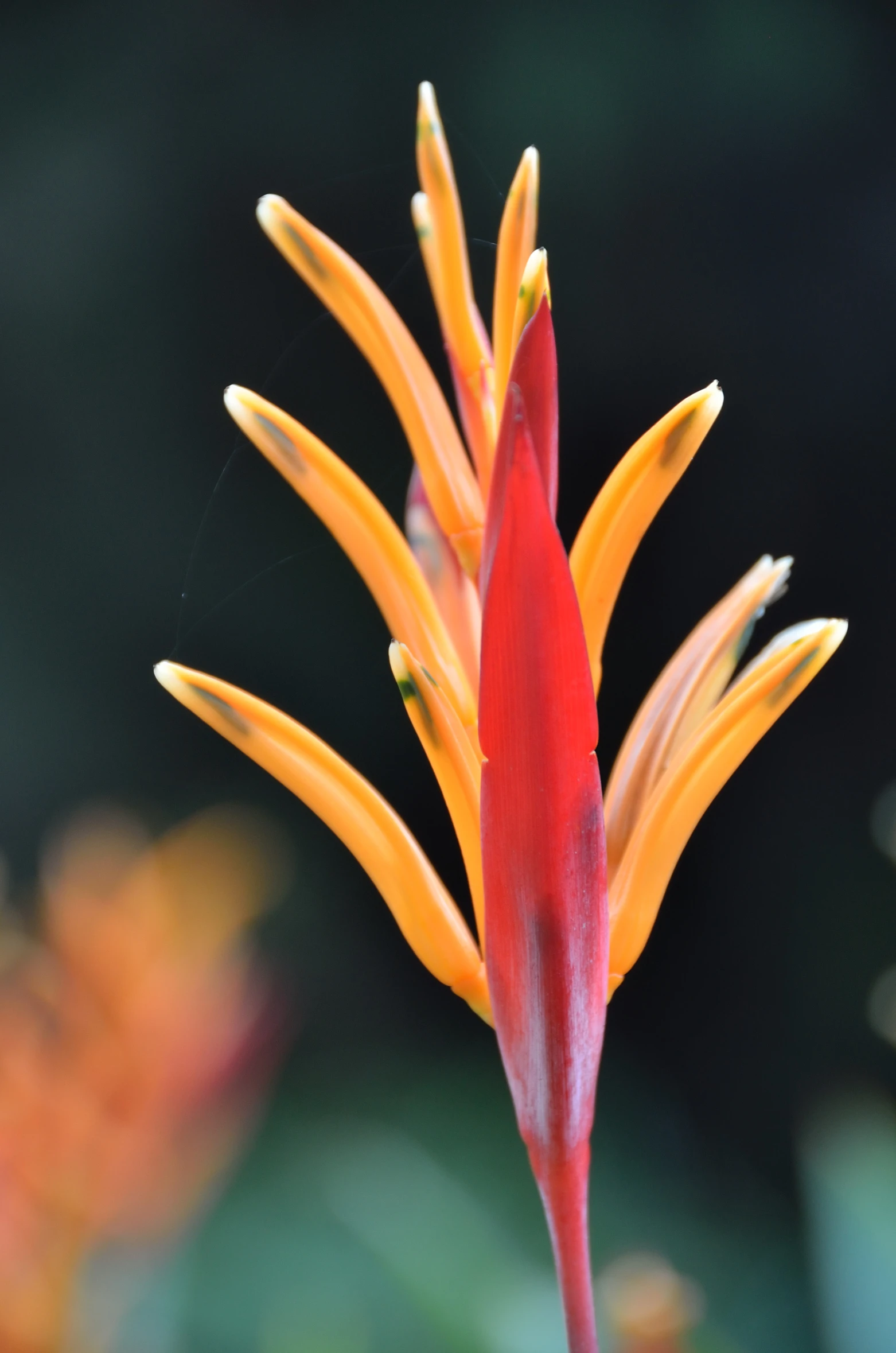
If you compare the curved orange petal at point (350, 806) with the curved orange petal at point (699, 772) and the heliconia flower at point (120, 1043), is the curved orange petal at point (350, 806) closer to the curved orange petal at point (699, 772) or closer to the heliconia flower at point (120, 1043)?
the curved orange petal at point (699, 772)

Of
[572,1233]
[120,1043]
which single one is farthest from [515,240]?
[120,1043]

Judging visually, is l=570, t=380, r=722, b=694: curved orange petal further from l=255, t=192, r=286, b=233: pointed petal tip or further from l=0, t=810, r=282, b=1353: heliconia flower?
l=0, t=810, r=282, b=1353: heliconia flower

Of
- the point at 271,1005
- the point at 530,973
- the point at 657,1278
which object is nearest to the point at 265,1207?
the point at 271,1005

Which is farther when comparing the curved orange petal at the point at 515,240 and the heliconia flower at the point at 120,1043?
the heliconia flower at the point at 120,1043

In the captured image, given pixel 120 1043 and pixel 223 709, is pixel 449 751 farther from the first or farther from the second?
pixel 120 1043

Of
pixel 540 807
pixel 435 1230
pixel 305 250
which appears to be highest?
pixel 305 250

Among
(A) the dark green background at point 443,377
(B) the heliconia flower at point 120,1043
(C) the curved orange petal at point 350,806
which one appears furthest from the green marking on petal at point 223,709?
(B) the heliconia flower at point 120,1043

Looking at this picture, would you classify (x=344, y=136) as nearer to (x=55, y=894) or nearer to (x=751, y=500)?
(x=751, y=500)
